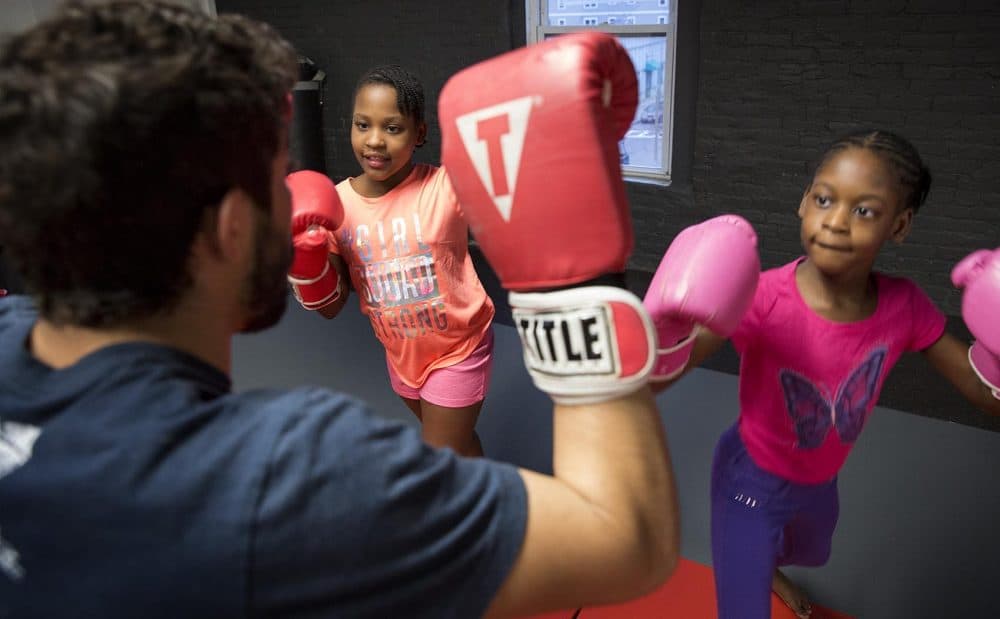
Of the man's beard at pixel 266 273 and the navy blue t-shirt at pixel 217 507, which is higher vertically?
the man's beard at pixel 266 273

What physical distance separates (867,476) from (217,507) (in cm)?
231

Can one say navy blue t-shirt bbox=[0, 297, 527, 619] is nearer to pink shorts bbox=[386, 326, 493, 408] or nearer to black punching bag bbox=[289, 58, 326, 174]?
pink shorts bbox=[386, 326, 493, 408]

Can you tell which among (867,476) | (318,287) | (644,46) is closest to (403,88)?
(318,287)

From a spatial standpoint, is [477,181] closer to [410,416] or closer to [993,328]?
[993,328]

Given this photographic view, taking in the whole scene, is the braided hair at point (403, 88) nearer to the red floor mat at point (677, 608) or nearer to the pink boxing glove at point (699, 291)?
the pink boxing glove at point (699, 291)

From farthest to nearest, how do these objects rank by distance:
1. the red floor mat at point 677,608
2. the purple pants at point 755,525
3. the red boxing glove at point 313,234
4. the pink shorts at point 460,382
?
the pink shorts at point 460,382
the red boxing glove at point 313,234
the red floor mat at point 677,608
the purple pants at point 755,525

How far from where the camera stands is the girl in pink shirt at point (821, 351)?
1271mm

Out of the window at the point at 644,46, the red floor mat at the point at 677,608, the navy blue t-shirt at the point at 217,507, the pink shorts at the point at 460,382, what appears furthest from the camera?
the window at the point at 644,46

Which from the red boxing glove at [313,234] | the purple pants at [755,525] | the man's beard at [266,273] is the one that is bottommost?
the purple pants at [755,525]

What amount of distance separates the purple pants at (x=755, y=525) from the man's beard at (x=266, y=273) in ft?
3.59

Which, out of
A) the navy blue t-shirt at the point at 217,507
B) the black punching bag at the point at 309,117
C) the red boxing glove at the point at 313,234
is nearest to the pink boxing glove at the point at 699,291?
the navy blue t-shirt at the point at 217,507

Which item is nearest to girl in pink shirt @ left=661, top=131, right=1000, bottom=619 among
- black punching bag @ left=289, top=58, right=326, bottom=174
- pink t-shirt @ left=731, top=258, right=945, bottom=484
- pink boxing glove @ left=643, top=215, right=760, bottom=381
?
pink t-shirt @ left=731, top=258, right=945, bottom=484

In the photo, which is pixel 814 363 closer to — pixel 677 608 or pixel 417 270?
pixel 677 608

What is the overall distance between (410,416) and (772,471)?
1649 millimetres
